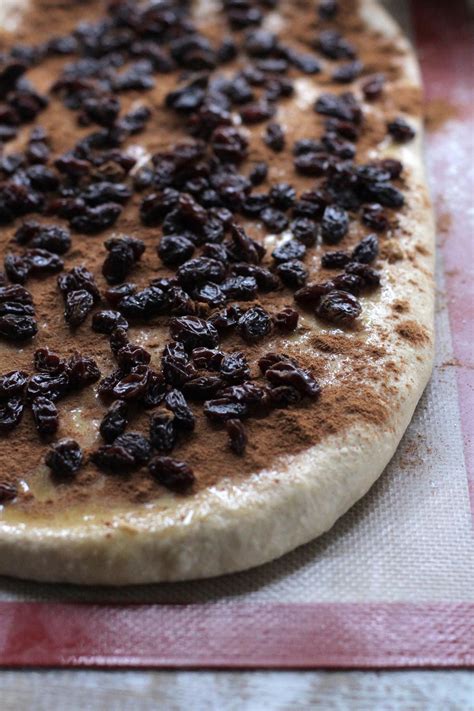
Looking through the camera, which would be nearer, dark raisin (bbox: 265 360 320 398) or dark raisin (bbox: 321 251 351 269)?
dark raisin (bbox: 265 360 320 398)

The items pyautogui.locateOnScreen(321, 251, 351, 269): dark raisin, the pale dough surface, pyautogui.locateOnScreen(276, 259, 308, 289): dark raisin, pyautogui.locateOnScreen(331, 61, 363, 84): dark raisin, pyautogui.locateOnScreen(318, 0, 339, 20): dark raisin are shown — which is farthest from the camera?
pyautogui.locateOnScreen(318, 0, 339, 20): dark raisin

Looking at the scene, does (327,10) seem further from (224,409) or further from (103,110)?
(224,409)

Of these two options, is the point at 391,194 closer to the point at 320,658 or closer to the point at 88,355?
the point at 88,355

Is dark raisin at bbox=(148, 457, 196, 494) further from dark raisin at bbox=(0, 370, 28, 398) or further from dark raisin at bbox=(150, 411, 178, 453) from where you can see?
dark raisin at bbox=(0, 370, 28, 398)

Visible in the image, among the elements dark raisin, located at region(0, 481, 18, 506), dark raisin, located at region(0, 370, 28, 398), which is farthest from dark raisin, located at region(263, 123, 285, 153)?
dark raisin, located at region(0, 481, 18, 506)

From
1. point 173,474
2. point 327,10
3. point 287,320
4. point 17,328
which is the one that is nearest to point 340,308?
point 287,320

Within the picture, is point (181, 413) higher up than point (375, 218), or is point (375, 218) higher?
point (375, 218)
